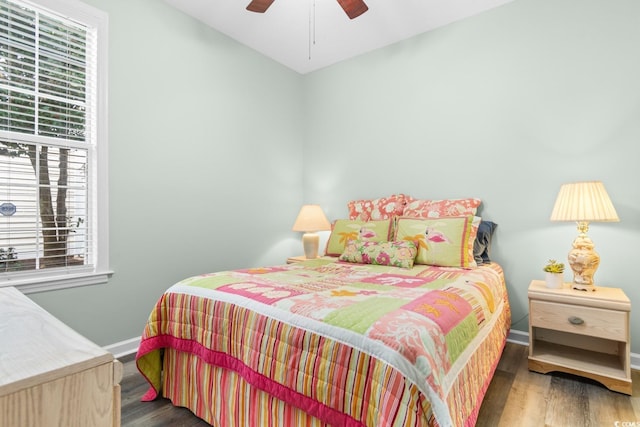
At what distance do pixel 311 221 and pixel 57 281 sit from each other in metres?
2.14

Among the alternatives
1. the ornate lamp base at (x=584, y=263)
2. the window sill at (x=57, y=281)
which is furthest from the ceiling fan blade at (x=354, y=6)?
the window sill at (x=57, y=281)

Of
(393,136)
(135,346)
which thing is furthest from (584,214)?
(135,346)

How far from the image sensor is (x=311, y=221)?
3.47m

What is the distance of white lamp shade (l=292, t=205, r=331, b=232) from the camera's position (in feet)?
11.3

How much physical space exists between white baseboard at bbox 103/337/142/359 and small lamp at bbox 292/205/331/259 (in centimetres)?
170

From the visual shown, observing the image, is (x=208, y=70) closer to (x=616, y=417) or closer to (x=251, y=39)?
(x=251, y=39)

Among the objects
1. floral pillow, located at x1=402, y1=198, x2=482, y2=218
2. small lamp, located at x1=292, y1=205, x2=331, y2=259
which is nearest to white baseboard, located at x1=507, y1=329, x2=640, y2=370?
floral pillow, located at x1=402, y1=198, x2=482, y2=218

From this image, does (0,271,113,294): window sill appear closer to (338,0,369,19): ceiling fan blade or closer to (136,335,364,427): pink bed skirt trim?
(136,335,364,427): pink bed skirt trim

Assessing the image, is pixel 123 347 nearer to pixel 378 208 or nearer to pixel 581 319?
pixel 378 208

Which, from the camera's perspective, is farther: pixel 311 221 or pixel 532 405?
pixel 311 221

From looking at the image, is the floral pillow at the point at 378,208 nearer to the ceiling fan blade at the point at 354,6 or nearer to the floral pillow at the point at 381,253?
the floral pillow at the point at 381,253

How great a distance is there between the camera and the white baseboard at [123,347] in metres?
2.42

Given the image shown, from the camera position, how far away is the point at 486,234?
268cm

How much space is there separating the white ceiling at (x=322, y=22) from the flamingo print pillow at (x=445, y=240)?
5.99 ft
